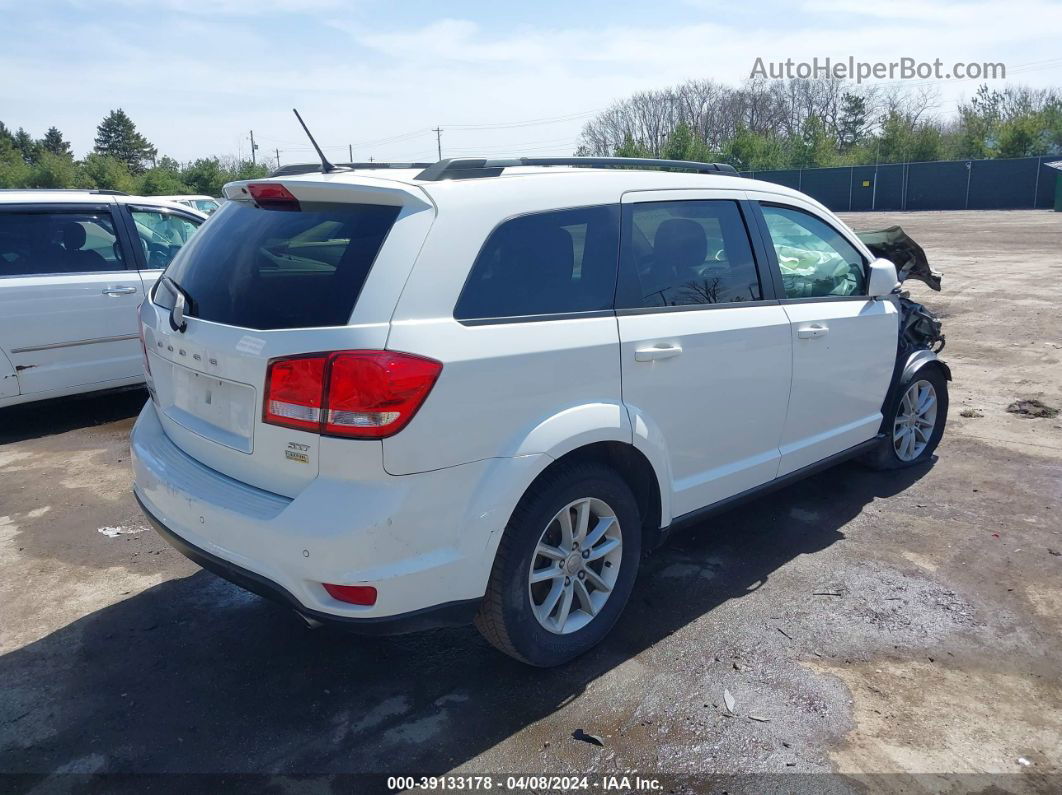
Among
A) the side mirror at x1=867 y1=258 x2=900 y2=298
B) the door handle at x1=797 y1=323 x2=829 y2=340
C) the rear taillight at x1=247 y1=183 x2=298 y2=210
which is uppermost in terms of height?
the rear taillight at x1=247 y1=183 x2=298 y2=210

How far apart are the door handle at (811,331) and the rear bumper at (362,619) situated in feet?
7.32

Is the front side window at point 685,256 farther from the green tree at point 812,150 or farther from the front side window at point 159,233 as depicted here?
the green tree at point 812,150

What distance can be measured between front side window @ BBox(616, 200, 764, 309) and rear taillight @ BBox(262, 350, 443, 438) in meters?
1.07

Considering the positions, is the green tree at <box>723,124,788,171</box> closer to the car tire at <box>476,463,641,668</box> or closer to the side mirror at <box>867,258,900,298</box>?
the side mirror at <box>867,258,900,298</box>

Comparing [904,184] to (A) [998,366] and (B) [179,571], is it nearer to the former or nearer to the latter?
(A) [998,366]

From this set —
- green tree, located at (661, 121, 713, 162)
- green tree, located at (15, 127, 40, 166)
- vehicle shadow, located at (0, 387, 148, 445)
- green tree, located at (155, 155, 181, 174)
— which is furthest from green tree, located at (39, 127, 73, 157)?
vehicle shadow, located at (0, 387, 148, 445)

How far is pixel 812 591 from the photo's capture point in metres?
3.93

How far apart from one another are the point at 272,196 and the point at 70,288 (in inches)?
169

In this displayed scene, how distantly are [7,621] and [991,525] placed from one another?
5051mm

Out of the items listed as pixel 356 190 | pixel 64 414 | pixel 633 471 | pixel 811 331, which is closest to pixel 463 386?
pixel 356 190

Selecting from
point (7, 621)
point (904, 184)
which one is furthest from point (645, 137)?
point (7, 621)

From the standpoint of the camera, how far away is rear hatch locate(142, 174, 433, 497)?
268cm

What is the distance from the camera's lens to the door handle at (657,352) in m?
3.31

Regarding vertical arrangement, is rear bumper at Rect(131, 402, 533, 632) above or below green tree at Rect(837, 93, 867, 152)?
below
